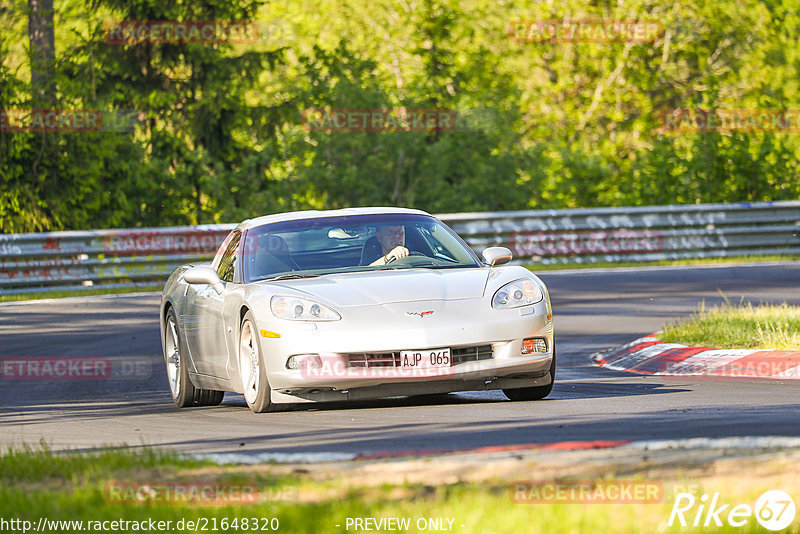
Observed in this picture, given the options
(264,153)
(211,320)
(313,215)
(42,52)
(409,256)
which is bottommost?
(211,320)

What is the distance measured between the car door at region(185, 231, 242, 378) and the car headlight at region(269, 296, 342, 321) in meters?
0.91

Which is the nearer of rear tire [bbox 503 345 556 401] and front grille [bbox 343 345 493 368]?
front grille [bbox 343 345 493 368]

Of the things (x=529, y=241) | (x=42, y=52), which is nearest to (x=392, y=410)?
(x=529, y=241)

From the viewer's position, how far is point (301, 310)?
355 inches

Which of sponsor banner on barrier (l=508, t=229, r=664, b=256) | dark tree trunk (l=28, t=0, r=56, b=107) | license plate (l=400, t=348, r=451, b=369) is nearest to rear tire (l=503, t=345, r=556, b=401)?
license plate (l=400, t=348, r=451, b=369)

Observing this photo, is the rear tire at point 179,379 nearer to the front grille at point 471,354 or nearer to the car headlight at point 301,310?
the car headlight at point 301,310

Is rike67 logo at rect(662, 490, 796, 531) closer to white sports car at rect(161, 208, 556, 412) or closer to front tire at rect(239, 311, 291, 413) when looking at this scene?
white sports car at rect(161, 208, 556, 412)

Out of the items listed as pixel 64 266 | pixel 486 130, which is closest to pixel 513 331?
pixel 64 266

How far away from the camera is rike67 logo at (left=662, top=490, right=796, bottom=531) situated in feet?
15.4

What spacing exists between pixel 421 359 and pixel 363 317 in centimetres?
46

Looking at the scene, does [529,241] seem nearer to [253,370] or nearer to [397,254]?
[397,254]

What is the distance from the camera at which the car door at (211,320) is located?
32.8 feet

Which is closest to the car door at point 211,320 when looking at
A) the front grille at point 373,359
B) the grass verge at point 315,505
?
the front grille at point 373,359

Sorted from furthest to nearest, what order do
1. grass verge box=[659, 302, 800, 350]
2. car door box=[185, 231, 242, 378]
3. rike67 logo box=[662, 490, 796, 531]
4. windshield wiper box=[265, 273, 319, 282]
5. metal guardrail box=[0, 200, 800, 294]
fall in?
metal guardrail box=[0, 200, 800, 294]
grass verge box=[659, 302, 800, 350]
car door box=[185, 231, 242, 378]
windshield wiper box=[265, 273, 319, 282]
rike67 logo box=[662, 490, 796, 531]
